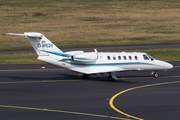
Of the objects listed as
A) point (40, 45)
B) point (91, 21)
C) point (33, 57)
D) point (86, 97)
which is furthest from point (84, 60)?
point (91, 21)

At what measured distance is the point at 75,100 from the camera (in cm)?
2002

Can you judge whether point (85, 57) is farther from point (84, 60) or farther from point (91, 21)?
point (91, 21)

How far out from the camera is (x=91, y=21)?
85188 mm

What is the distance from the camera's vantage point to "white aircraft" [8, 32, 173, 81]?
2739cm

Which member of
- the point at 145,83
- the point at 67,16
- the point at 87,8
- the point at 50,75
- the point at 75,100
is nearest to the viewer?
the point at 75,100

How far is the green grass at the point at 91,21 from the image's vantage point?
216ft

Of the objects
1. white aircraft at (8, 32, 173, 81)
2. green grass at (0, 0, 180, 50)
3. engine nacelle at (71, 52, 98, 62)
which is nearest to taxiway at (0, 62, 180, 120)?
white aircraft at (8, 32, 173, 81)

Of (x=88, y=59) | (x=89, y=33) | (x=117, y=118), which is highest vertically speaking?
(x=89, y=33)

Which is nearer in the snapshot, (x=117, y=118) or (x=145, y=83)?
(x=117, y=118)

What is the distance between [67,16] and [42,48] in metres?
65.3

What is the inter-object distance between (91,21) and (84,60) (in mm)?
58738

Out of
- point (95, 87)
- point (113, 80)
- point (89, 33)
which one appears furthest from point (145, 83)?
point (89, 33)

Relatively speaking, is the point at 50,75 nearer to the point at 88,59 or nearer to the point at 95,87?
the point at 88,59

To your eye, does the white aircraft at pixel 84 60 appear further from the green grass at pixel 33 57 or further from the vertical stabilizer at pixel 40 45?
the green grass at pixel 33 57
